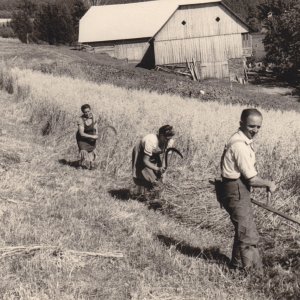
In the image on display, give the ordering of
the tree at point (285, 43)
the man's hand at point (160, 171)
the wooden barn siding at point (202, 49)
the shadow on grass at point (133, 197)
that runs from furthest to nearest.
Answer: the tree at point (285, 43) → the wooden barn siding at point (202, 49) → the shadow on grass at point (133, 197) → the man's hand at point (160, 171)

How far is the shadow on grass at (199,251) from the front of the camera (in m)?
5.56

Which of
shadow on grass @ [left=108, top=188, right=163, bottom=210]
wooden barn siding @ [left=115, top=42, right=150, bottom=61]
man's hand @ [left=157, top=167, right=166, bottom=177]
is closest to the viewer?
man's hand @ [left=157, top=167, right=166, bottom=177]

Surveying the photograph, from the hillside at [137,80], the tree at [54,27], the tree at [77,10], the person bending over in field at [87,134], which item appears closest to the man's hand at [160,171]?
the person bending over in field at [87,134]

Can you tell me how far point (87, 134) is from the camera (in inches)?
368

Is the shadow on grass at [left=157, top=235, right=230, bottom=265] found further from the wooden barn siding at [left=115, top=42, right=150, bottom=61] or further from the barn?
the wooden barn siding at [left=115, top=42, right=150, bottom=61]

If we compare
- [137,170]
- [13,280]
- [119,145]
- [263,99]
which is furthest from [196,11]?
[13,280]

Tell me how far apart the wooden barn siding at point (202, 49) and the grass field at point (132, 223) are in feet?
101

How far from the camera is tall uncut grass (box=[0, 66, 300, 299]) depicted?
264 inches

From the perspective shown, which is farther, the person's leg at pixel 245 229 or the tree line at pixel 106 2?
the tree line at pixel 106 2

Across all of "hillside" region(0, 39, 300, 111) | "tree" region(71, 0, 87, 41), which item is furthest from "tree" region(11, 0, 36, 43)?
"hillside" region(0, 39, 300, 111)

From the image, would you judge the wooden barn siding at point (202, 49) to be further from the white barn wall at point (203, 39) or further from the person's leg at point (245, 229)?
the person's leg at point (245, 229)

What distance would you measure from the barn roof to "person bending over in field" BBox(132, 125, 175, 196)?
137 ft

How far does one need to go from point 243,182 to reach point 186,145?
4925 mm

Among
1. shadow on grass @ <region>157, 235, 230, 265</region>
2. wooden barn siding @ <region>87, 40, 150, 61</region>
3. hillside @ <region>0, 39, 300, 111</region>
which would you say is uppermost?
wooden barn siding @ <region>87, 40, 150, 61</region>
